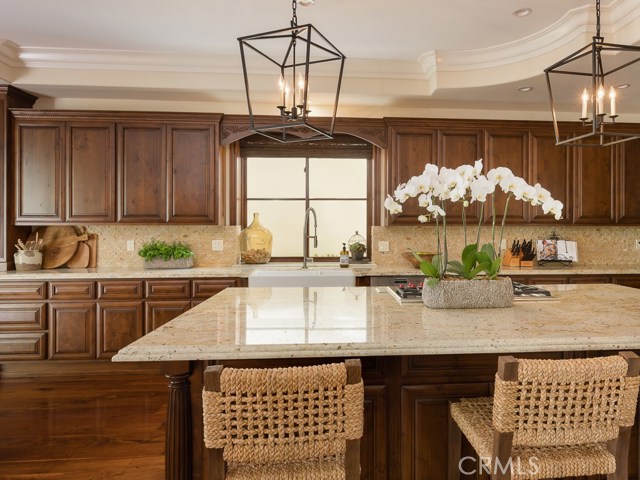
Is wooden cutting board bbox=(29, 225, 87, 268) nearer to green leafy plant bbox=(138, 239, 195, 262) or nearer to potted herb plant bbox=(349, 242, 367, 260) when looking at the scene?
green leafy plant bbox=(138, 239, 195, 262)

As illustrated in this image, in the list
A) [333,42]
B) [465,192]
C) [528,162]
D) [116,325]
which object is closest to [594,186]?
[528,162]

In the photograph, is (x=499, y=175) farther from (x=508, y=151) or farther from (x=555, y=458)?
(x=508, y=151)

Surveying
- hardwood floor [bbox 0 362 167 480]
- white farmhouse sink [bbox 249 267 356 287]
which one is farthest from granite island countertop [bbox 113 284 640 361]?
white farmhouse sink [bbox 249 267 356 287]

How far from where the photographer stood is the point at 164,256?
12.7 feet

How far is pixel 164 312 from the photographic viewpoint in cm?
358

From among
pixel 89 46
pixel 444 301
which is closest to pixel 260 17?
pixel 89 46

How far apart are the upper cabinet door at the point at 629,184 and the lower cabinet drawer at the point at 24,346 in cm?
563

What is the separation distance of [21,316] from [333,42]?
3.59m

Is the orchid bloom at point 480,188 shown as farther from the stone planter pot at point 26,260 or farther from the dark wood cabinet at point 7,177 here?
the dark wood cabinet at point 7,177

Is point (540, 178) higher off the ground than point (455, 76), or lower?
lower

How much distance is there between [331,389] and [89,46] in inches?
147

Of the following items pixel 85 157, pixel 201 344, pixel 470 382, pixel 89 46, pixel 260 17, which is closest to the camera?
pixel 201 344

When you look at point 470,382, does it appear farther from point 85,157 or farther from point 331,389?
point 85,157

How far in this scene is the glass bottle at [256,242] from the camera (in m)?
4.18
